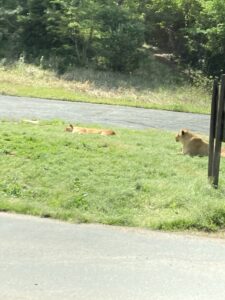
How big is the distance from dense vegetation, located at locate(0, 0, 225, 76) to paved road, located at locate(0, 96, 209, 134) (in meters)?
11.6

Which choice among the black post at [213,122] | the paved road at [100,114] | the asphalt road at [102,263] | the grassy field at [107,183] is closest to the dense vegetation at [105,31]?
the paved road at [100,114]

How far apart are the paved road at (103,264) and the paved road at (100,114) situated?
34.7 ft

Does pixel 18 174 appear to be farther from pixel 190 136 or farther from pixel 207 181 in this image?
pixel 190 136

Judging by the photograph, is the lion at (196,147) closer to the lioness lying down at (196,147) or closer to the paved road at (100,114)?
the lioness lying down at (196,147)

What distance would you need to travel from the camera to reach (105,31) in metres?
33.7

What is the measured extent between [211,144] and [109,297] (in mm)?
4226

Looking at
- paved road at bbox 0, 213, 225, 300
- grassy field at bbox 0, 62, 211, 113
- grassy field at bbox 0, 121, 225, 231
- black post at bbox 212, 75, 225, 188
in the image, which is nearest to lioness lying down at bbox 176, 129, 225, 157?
grassy field at bbox 0, 121, 225, 231

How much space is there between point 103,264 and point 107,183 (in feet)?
10.0

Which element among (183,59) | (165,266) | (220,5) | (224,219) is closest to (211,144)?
(224,219)

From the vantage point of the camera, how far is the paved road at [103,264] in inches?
169

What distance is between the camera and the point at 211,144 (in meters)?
7.97

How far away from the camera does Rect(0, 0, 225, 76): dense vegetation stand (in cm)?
3341

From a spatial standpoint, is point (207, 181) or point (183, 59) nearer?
point (207, 181)

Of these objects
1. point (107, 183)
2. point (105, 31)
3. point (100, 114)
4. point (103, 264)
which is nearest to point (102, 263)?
point (103, 264)
